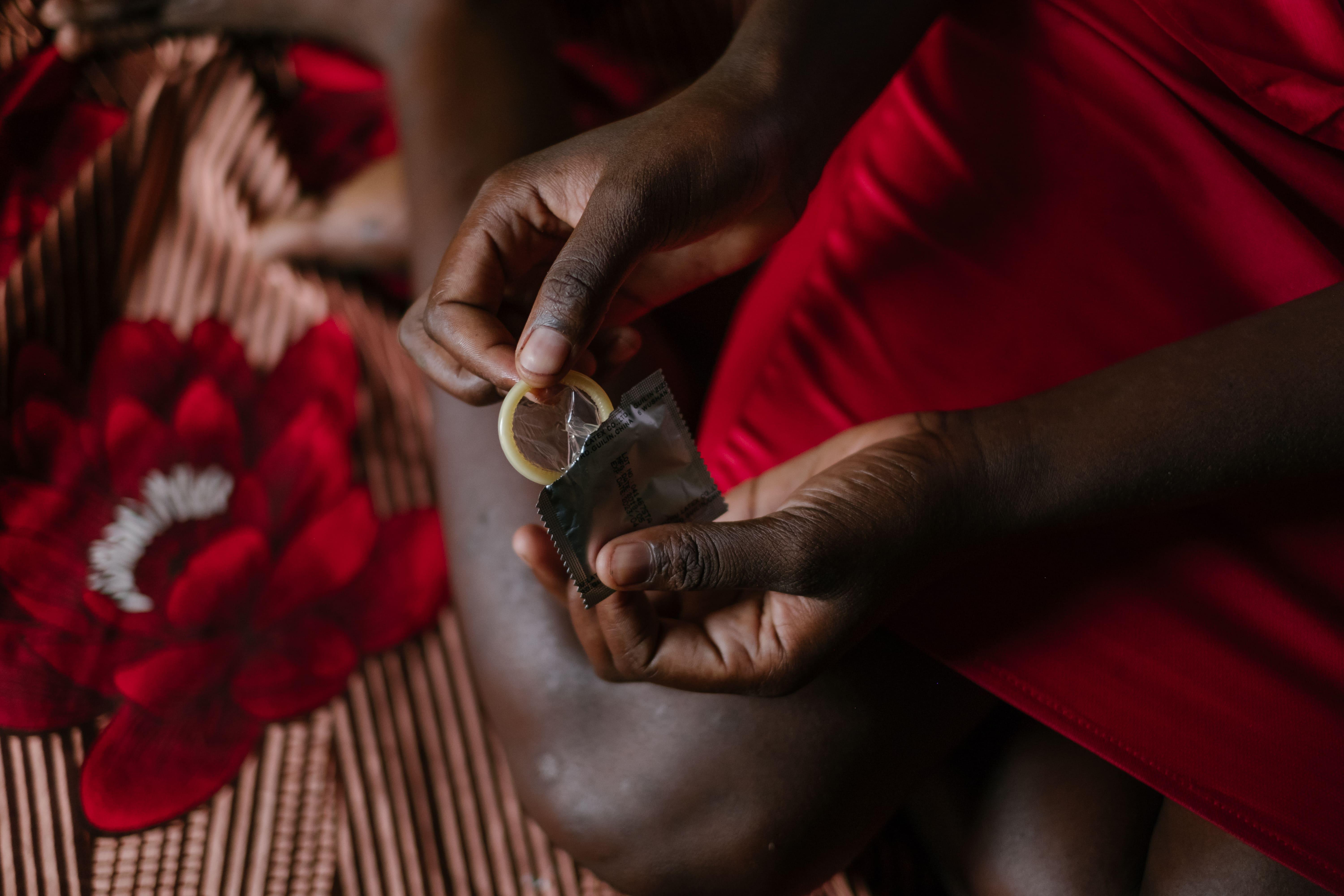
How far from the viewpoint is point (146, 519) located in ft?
2.91

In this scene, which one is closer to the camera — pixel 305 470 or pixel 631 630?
pixel 631 630

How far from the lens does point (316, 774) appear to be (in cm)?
82

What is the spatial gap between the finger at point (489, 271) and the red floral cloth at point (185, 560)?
0.36 metres

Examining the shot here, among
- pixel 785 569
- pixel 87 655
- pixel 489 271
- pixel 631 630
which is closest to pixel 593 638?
pixel 631 630

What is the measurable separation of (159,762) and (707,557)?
571 mm

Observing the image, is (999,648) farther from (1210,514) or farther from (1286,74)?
(1286,74)

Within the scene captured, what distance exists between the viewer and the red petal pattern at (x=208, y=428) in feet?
3.07

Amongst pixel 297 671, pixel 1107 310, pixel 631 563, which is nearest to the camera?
pixel 631 563

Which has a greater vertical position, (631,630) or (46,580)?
(46,580)

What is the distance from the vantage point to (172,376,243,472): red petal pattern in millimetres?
937

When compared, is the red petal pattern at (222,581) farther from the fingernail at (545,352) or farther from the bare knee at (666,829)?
the fingernail at (545,352)

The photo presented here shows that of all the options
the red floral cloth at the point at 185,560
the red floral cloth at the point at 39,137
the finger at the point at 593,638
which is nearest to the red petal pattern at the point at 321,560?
the red floral cloth at the point at 185,560

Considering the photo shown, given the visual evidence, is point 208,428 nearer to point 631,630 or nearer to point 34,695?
point 34,695

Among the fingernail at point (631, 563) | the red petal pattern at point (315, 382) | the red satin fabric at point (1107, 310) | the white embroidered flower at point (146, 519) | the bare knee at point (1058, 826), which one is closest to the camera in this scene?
the fingernail at point (631, 563)
